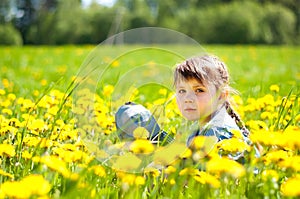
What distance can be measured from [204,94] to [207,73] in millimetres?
122

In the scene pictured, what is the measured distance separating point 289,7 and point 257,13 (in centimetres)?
1359

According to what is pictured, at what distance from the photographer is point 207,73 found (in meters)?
2.25

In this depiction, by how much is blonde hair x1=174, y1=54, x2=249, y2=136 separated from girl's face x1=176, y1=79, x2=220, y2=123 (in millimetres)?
25

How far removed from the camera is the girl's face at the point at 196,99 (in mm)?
2168

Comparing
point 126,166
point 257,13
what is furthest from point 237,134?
point 257,13

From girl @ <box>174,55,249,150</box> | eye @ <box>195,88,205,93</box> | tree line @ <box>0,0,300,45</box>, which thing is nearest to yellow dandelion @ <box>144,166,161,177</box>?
girl @ <box>174,55,249,150</box>

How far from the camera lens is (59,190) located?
5.07ft

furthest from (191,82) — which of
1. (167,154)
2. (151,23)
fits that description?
(151,23)

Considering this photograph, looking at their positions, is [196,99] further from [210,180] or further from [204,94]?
[210,180]

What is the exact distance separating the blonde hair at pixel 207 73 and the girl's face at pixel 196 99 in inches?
1.0

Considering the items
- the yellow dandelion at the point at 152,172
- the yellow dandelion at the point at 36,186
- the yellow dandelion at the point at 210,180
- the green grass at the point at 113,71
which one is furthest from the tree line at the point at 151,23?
the yellow dandelion at the point at 36,186

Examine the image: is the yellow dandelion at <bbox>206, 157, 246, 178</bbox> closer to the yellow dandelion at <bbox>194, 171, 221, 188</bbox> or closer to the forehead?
the yellow dandelion at <bbox>194, 171, 221, 188</bbox>

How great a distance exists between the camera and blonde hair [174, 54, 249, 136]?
222 cm

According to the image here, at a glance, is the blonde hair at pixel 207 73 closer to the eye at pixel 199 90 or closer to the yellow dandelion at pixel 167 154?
the eye at pixel 199 90
